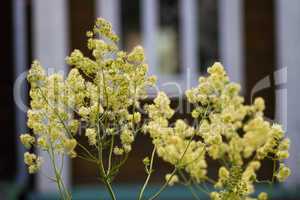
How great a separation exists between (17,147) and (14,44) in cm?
101

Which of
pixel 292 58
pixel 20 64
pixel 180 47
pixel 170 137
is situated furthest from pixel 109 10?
pixel 170 137

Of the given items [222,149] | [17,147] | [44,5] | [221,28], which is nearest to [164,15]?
[221,28]

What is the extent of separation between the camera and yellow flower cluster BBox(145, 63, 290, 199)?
1576 millimetres

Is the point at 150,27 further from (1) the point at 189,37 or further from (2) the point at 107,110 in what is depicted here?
(2) the point at 107,110

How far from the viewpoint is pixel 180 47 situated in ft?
20.4

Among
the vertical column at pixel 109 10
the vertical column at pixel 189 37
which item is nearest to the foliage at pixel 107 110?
the vertical column at pixel 109 10

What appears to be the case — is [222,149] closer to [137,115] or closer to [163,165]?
[137,115]

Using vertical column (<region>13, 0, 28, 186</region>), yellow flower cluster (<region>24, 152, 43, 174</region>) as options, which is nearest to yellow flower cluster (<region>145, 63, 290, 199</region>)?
yellow flower cluster (<region>24, 152, 43, 174</region>)

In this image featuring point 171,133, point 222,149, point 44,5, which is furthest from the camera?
point 44,5

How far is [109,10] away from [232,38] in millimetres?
1180

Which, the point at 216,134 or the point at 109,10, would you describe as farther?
the point at 109,10

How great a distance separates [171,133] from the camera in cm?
164

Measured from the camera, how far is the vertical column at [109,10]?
595 centimetres

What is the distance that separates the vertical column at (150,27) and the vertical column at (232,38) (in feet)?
2.07
